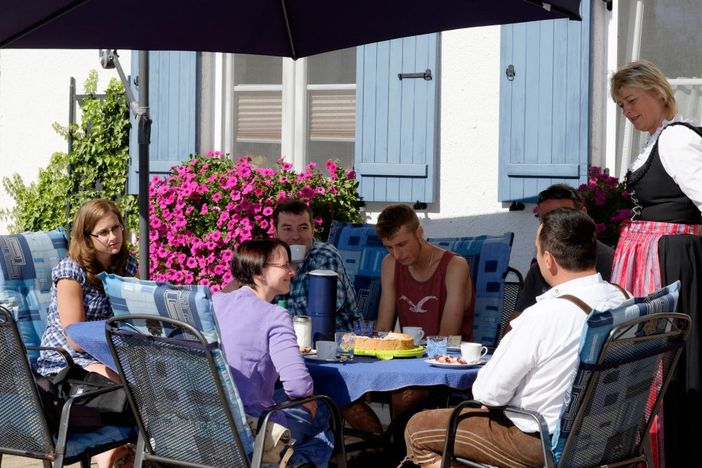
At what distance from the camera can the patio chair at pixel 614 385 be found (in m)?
3.24

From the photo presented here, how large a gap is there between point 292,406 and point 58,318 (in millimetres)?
1647

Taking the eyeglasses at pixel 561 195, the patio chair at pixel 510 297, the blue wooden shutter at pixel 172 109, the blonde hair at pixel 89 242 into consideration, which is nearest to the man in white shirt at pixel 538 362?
the eyeglasses at pixel 561 195

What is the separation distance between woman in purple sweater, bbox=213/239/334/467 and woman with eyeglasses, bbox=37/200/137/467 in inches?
38.2

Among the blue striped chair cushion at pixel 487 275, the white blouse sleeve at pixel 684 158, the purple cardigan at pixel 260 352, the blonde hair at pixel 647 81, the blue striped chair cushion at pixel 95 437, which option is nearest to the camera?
the purple cardigan at pixel 260 352

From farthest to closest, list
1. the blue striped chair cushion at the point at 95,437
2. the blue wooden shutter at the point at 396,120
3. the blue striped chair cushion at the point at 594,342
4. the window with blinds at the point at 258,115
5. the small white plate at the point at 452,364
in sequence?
the window with blinds at the point at 258,115 → the blue wooden shutter at the point at 396,120 → the blue striped chair cushion at the point at 95,437 → the small white plate at the point at 452,364 → the blue striped chair cushion at the point at 594,342

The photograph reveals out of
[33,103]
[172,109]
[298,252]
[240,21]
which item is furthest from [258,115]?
[298,252]

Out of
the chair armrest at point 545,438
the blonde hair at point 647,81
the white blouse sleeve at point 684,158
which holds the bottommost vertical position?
the chair armrest at point 545,438

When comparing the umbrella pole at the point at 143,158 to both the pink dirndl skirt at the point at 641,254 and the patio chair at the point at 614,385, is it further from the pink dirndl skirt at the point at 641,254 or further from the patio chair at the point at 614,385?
the patio chair at the point at 614,385

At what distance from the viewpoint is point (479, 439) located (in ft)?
11.7

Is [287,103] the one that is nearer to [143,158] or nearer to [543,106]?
[543,106]

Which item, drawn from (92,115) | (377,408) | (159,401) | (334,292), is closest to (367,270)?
(377,408)

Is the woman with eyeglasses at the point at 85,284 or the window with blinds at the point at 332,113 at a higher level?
the window with blinds at the point at 332,113

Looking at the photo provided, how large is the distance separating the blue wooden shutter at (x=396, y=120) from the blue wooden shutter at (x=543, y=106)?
0.46 metres

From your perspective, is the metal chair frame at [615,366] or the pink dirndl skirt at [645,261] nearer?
the metal chair frame at [615,366]
